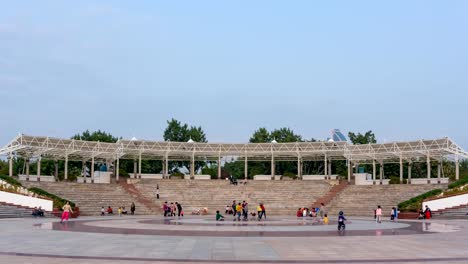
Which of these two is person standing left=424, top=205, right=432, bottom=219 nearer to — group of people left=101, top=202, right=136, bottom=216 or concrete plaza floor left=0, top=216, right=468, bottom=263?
concrete plaza floor left=0, top=216, right=468, bottom=263

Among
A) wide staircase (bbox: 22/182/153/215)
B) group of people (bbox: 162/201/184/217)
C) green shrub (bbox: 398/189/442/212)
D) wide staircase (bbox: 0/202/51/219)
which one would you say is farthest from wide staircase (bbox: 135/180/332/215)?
wide staircase (bbox: 0/202/51/219)

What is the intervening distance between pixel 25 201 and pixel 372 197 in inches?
1374

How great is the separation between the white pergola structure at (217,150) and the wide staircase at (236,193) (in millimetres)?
6349

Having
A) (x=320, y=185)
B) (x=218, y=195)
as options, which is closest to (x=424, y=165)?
(x=320, y=185)

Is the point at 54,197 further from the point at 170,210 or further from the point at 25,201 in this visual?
the point at 170,210

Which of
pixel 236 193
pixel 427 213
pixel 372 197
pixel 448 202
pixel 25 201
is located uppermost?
pixel 236 193

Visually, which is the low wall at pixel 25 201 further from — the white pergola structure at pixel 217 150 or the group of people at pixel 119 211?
the white pergola structure at pixel 217 150

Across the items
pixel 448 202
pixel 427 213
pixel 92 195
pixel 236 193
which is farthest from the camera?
pixel 236 193

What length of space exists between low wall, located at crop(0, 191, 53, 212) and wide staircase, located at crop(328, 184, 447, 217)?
27.4 meters

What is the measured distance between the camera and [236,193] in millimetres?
64938

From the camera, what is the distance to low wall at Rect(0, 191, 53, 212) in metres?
47.3

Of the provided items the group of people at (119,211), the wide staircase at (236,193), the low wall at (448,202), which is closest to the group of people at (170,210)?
the group of people at (119,211)

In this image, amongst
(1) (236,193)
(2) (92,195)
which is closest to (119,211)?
(2) (92,195)

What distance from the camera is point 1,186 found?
49.4 m
